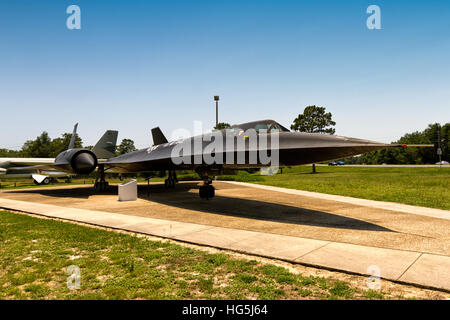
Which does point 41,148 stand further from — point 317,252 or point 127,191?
point 317,252

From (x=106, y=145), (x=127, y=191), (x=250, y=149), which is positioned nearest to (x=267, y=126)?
(x=250, y=149)

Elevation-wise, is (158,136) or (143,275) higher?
(158,136)

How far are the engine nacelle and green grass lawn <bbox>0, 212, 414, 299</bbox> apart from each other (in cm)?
956

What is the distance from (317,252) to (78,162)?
14183 millimetres

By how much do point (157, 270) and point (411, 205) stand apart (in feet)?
34.0

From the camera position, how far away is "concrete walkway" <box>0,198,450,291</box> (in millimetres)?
3934

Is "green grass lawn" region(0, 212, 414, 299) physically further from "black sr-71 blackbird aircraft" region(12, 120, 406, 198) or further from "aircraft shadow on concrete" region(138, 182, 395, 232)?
"black sr-71 blackbird aircraft" region(12, 120, 406, 198)

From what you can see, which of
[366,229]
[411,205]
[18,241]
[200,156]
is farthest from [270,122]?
[18,241]

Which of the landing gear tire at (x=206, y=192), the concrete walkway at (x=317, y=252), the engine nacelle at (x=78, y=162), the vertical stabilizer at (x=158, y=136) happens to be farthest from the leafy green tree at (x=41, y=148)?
the concrete walkway at (x=317, y=252)

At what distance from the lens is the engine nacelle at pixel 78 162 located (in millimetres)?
15070

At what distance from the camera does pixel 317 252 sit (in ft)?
16.1

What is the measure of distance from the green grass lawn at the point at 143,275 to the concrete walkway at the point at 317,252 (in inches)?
21.9
